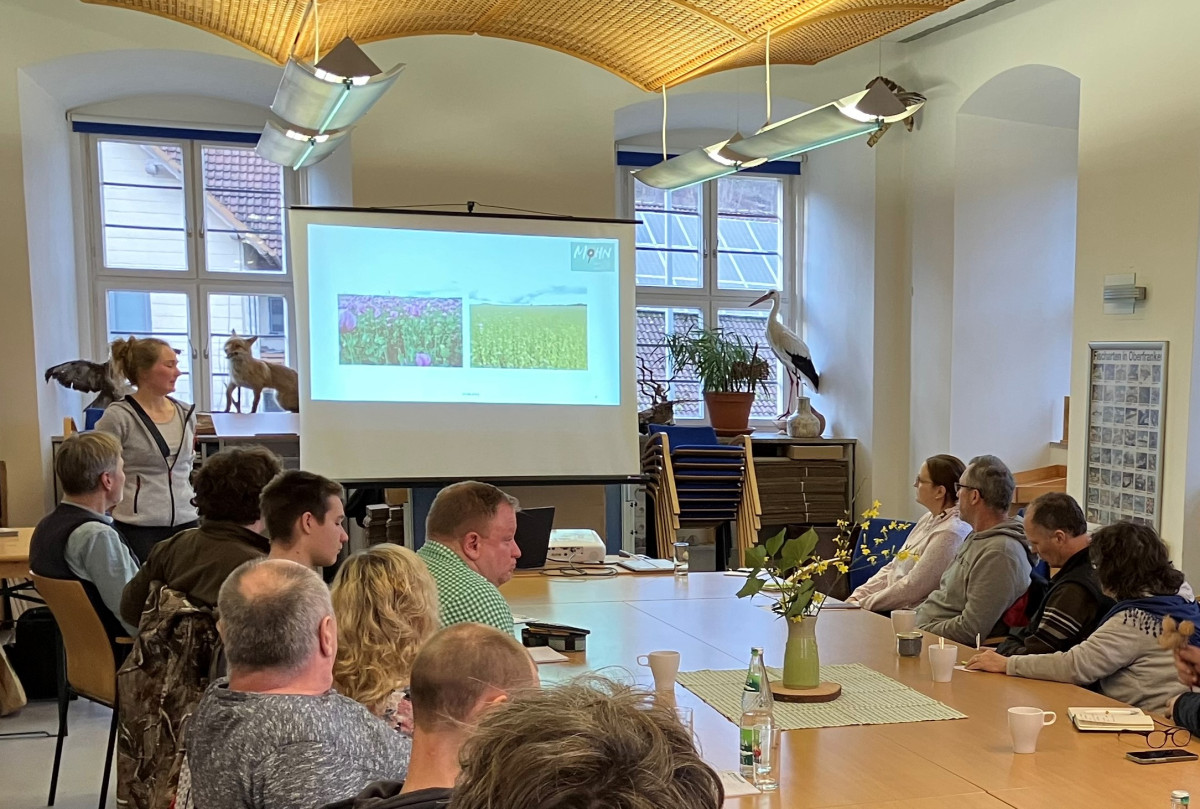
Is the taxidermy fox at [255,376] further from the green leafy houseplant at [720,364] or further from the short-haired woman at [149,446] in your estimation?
the green leafy houseplant at [720,364]

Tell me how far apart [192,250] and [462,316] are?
7.49 ft

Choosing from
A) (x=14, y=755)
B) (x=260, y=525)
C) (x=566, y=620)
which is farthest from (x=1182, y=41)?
(x=14, y=755)

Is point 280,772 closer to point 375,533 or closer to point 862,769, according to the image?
point 862,769

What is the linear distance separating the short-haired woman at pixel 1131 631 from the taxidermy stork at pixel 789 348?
4358mm

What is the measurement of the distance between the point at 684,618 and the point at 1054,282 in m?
4.24

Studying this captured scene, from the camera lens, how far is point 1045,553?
10.9 ft

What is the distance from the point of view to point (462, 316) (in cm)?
555

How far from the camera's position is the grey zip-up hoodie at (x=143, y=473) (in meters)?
4.21

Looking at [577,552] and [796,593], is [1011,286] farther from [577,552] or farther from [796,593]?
[796,593]

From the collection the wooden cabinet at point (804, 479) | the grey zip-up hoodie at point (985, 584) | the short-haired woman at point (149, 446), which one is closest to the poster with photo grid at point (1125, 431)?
the grey zip-up hoodie at point (985, 584)

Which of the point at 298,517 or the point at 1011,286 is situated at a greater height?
the point at 1011,286

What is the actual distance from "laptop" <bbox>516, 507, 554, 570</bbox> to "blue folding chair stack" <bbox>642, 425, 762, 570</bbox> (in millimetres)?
1793

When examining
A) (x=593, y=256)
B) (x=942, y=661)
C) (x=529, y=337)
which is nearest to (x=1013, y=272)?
(x=593, y=256)

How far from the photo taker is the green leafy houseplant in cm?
702
